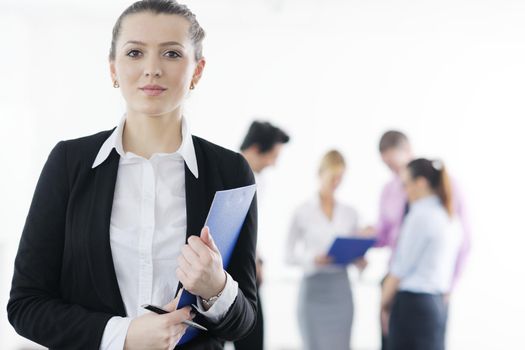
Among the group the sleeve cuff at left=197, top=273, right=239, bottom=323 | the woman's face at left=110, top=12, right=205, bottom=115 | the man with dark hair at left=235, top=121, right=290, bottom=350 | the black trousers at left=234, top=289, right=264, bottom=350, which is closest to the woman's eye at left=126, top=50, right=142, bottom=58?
the woman's face at left=110, top=12, right=205, bottom=115

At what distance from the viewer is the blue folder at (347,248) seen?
142 inches

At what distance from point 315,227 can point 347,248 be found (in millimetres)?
551

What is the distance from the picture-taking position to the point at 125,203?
1133mm

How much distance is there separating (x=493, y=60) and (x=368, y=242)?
10.7 feet

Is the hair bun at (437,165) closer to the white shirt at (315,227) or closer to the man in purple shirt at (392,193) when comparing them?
the man in purple shirt at (392,193)

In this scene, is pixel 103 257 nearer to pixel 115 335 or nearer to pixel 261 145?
pixel 115 335

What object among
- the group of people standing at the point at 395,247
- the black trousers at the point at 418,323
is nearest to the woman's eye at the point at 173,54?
the group of people standing at the point at 395,247

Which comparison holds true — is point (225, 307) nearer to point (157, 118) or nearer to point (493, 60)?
point (157, 118)

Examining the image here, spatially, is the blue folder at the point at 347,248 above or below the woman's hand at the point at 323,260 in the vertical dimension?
above

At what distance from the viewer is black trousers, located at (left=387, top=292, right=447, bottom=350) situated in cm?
332

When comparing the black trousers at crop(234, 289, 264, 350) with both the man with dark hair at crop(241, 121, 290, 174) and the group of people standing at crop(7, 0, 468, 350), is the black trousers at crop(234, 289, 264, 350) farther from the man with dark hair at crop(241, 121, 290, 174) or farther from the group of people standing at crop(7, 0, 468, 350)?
the group of people standing at crop(7, 0, 468, 350)

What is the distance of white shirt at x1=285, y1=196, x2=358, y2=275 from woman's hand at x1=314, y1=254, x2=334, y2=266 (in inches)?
11.2

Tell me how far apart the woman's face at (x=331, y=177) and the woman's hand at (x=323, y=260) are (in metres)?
0.64

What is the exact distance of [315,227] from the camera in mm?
4223
